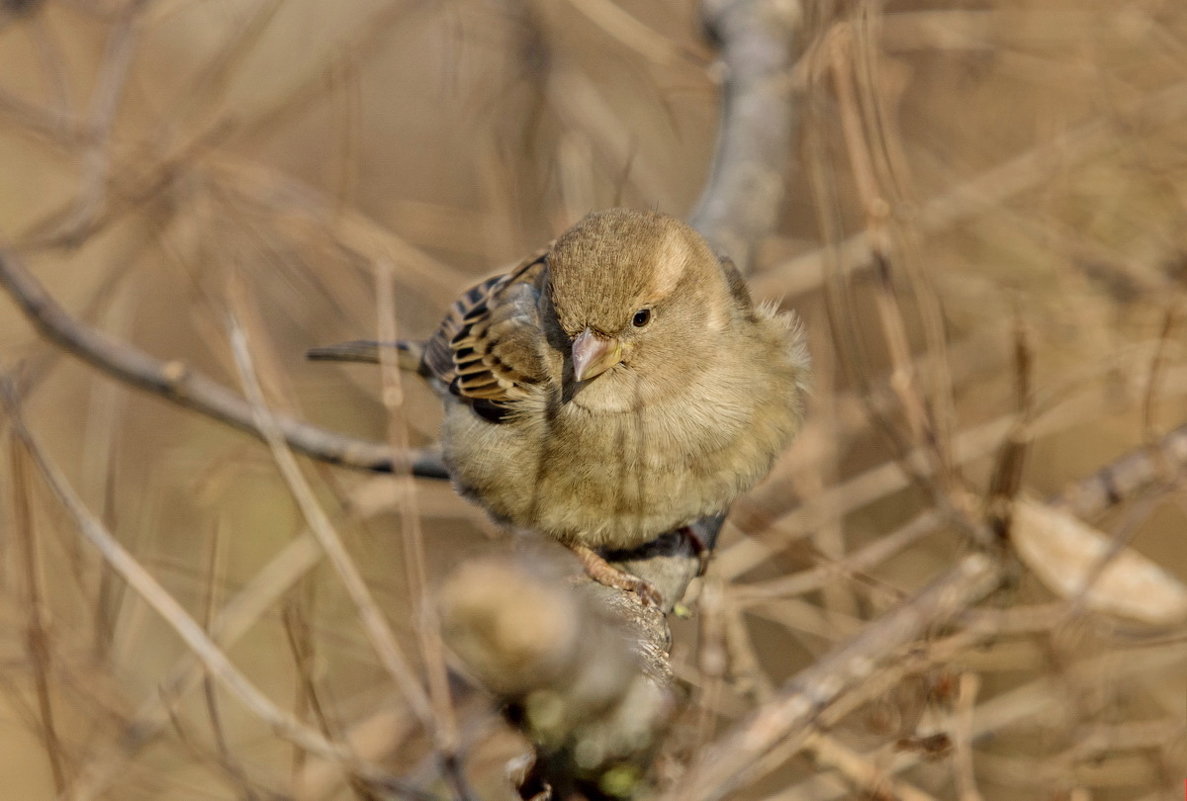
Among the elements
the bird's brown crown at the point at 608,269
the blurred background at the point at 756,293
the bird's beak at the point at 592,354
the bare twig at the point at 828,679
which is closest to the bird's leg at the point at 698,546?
the blurred background at the point at 756,293

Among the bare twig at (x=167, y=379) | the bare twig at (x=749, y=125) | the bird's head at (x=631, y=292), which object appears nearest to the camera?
the bird's head at (x=631, y=292)

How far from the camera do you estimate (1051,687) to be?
411 cm

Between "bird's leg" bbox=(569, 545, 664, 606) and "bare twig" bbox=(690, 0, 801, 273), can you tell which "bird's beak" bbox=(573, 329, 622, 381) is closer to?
"bird's leg" bbox=(569, 545, 664, 606)

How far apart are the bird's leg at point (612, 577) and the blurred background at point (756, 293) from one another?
9.8 inches

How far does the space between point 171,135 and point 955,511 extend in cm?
350

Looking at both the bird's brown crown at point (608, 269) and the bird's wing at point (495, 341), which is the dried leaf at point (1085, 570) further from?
the bird's wing at point (495, 341)

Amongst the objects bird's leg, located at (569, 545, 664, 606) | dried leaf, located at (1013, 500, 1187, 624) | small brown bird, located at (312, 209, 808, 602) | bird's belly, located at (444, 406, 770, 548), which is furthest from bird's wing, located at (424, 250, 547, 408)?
dried leaf, located at (1013, 500, 1187, 624)

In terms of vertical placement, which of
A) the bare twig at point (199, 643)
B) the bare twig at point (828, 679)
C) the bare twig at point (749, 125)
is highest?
the bare twig at point (749, 125)

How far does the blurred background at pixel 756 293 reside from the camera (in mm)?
3436

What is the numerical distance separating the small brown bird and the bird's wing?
1cm

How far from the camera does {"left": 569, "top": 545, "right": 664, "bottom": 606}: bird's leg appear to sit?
3.00 meters

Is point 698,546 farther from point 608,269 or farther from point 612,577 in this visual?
point 608,269

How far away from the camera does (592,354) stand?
→ 10.3 feet

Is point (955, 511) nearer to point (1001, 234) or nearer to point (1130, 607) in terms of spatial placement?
point (1130, 607)
